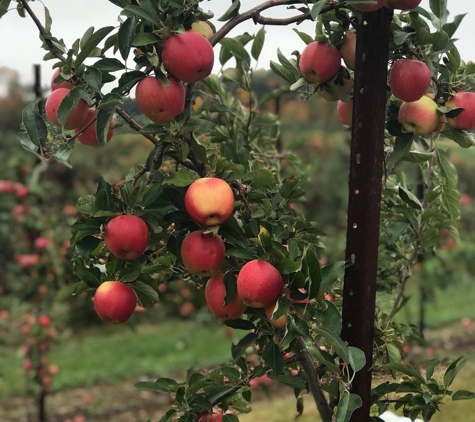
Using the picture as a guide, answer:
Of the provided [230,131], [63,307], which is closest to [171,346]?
[63,307]

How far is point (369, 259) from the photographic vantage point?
1003 mm

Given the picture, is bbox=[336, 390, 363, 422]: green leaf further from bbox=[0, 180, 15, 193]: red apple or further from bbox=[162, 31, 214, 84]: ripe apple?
bbox=[0, 180, 15, 193]: red apple

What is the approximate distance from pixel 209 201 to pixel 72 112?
25cm

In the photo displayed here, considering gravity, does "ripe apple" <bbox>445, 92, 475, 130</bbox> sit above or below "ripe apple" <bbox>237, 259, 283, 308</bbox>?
above

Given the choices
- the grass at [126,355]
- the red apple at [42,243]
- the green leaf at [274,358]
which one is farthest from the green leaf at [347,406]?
the grass at [126,355]

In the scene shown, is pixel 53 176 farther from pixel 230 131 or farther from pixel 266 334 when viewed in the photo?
pixel 266 334

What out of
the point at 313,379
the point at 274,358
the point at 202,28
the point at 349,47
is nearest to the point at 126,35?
the point at 202,28

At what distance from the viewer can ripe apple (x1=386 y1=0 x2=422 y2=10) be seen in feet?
3.08

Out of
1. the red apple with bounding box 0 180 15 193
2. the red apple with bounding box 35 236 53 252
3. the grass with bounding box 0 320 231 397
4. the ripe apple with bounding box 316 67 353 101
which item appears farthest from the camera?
the grass with bounding box 0 320 231 397

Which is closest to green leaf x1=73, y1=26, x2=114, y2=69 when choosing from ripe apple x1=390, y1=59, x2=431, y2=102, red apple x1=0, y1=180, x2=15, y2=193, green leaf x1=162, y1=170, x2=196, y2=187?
green leaf x1=162, y1=170, x2=196, y2=187

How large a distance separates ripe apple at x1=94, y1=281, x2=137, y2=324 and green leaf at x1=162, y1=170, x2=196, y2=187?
0.18m

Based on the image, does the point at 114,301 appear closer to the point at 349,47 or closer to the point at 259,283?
the point at 259,283

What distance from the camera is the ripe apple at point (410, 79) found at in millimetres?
960

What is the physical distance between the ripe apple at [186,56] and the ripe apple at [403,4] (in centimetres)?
29
